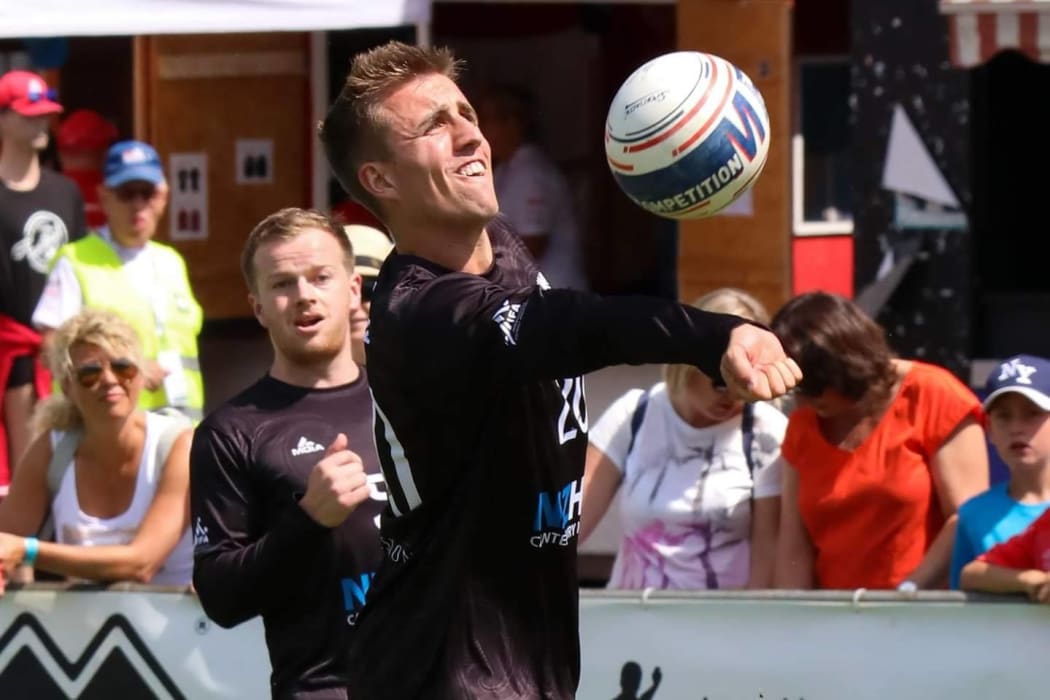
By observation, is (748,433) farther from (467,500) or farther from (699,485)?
(467,500)

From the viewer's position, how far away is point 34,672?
232 inches

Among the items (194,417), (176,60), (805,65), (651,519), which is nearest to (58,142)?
(176,60)

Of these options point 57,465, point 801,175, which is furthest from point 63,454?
point 801,175

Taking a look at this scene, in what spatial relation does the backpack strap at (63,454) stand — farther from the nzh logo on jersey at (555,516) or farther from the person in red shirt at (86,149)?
the person in red shirt at (86,149)

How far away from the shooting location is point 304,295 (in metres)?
4.67

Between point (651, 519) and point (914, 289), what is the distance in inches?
102

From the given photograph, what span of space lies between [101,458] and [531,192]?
3348 millimetres

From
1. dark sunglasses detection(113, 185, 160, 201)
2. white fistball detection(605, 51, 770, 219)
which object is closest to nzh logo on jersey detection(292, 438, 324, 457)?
white fistball detection(605, 51, 770, 219)

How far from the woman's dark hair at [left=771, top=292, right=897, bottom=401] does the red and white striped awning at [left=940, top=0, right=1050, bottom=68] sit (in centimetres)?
179

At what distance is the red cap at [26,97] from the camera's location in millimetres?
8016

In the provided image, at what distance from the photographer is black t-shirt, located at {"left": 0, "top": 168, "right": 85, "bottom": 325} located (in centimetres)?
797

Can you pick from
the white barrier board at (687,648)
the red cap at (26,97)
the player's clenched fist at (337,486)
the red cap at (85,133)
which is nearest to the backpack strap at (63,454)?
the white barrier board at (687,648)

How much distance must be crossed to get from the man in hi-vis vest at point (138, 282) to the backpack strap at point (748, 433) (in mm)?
2359

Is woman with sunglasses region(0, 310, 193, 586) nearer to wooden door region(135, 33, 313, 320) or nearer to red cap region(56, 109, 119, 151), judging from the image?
red cap region(56, 109, 119, 151)
